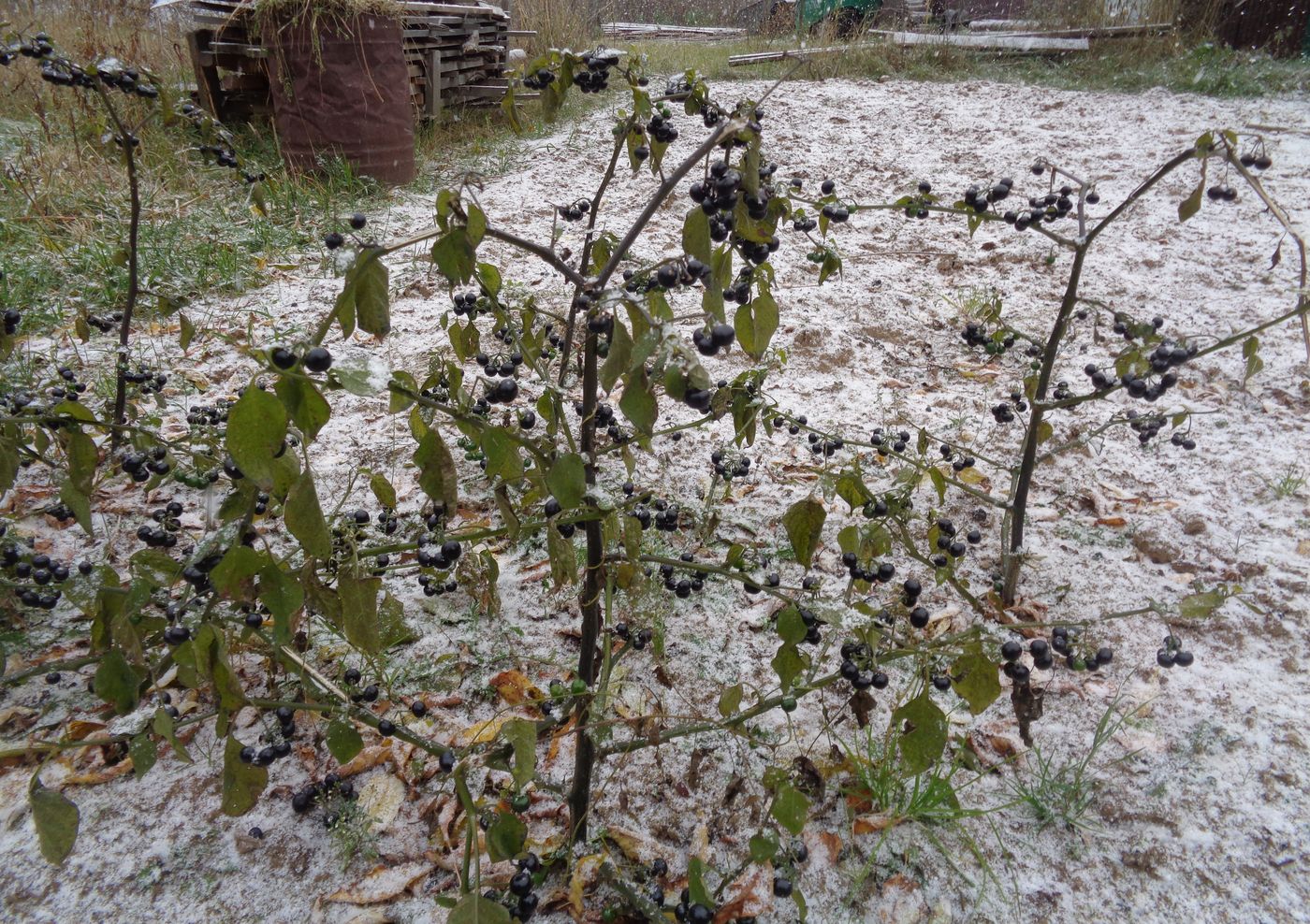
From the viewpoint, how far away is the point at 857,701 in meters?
1.39

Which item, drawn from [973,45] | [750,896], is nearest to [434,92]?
[973,45]

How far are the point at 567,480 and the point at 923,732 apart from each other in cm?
68

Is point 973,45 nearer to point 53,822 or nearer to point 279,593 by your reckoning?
point 279,593

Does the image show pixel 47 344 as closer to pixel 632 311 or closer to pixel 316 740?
pixel 316 740

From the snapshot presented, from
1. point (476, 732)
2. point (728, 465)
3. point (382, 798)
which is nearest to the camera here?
point (382, 798)

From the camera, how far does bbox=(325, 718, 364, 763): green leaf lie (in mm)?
1271

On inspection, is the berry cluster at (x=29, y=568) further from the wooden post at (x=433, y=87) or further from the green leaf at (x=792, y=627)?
the wooden post at (x=433, y=87)

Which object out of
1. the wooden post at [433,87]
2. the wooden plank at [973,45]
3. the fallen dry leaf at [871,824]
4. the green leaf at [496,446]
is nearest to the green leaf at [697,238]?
the green leaf at [496,446]

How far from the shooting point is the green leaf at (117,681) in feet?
3.70

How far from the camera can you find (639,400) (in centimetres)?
87

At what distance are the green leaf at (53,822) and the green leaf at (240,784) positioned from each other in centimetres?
20

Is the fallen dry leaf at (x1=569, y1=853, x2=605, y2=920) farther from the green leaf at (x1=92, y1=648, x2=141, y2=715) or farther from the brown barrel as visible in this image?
the brown barrel

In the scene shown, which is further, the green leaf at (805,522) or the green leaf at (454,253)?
the green leaf at (805,522)

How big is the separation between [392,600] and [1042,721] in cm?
166
